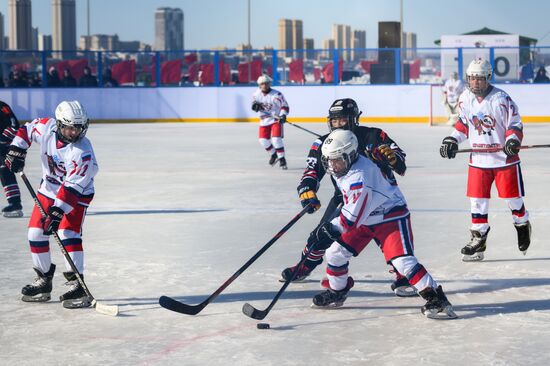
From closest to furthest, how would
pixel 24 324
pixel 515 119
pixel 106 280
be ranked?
pixel 24 324 → pixel 106 280 → pixel 515 119

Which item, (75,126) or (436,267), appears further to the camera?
(436,267)

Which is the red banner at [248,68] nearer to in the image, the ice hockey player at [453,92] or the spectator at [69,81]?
the spectator at [69,81]

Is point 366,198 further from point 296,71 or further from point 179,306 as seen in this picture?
point 296,71

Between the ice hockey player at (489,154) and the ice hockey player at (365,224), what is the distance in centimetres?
190

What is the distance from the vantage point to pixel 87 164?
236 inches

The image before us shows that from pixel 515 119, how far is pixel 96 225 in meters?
3.95

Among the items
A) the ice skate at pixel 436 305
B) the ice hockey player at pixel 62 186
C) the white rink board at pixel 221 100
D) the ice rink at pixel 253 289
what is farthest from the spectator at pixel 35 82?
the ice skate at pixel 436 305

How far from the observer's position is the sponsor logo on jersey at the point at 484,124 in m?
7.66

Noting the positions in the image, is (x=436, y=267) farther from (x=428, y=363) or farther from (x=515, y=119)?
(x=428, y=363)

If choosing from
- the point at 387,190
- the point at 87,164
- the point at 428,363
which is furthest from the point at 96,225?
the point at 428,363

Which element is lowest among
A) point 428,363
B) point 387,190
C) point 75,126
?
point 428,363

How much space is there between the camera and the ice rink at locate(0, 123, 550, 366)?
16.7 feet

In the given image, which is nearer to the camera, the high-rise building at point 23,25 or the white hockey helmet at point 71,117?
the white hockey helmet at point 71,117

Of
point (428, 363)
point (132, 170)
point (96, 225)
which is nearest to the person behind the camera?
point (428, 363)
